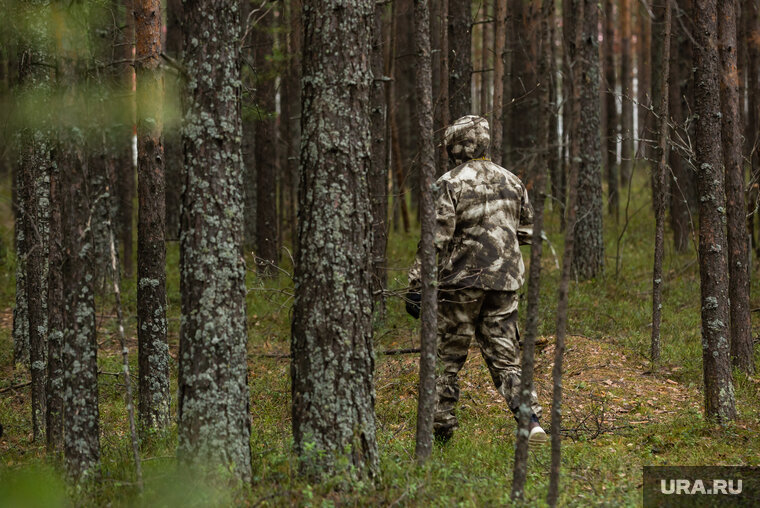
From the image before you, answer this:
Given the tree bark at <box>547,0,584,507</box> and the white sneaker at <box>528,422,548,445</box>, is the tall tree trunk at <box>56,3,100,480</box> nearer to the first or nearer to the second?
the tree bark at <box>547,0,584,507</box>

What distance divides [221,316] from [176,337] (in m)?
7.98

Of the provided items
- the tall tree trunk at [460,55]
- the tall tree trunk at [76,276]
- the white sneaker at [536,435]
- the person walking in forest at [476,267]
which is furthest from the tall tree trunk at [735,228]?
the tall tree trunk at [76,276]

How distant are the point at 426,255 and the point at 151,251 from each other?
3.31 meters

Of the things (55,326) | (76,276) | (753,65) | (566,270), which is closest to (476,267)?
(566,270)

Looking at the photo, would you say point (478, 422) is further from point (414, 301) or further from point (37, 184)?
point (37, 184)

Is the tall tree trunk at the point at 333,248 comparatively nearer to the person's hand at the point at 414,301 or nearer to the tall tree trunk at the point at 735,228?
the person's hand at the point at 414,301

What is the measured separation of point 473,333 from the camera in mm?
6441

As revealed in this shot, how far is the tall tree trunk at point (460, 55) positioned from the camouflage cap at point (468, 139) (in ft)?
17.3

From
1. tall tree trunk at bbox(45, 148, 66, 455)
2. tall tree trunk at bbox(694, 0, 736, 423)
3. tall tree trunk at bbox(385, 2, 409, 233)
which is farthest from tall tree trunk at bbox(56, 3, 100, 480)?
tall tree trunk at bbox(385, 2, 409, 233)

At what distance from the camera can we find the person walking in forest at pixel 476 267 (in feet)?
20.2

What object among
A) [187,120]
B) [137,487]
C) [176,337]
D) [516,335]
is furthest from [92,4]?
[176,337]

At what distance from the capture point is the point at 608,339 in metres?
10.4

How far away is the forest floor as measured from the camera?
15.0 ft

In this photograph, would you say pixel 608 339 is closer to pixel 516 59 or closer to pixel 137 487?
pixel 137 487
